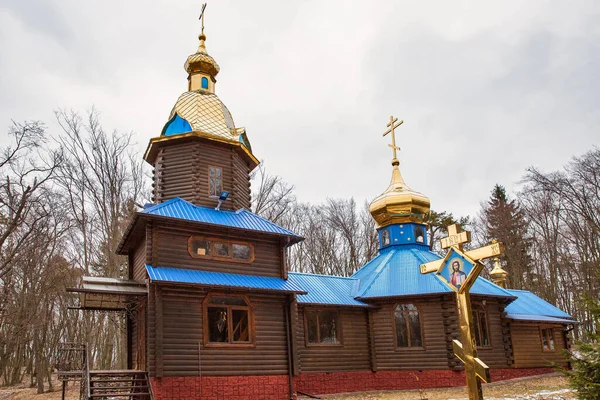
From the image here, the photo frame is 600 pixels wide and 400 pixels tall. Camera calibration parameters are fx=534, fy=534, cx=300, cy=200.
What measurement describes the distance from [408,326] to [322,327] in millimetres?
3154

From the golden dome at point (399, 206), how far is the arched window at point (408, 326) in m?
4.98

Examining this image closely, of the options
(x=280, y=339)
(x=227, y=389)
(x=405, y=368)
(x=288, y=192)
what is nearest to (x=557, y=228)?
(x=288, y=192)

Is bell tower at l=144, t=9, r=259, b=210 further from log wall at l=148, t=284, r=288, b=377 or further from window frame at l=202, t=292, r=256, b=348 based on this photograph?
log wall at l=148, t=284, r=288, b=377

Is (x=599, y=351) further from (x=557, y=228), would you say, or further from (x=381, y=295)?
(x=557, y=228)

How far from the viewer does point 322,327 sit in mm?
18609

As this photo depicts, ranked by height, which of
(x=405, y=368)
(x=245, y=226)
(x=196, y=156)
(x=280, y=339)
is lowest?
(x=405, y=368)

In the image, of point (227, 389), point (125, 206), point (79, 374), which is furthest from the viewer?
point (125, 206)

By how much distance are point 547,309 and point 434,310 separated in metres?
8.62

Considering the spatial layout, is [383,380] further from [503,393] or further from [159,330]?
[159,330]

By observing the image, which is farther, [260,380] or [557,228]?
[557,228]

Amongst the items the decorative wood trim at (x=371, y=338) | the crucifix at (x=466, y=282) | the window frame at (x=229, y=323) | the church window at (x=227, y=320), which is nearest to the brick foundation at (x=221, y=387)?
the window frame at (x=229, y=323)

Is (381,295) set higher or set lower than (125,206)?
lower

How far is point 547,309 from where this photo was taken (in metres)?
24.4

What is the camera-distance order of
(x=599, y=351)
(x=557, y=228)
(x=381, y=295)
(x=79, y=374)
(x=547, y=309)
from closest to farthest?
(x=599, y=351), (x=79, y=374), (x=381, y=295), (x=547, y=309), (x=557, y=228)
